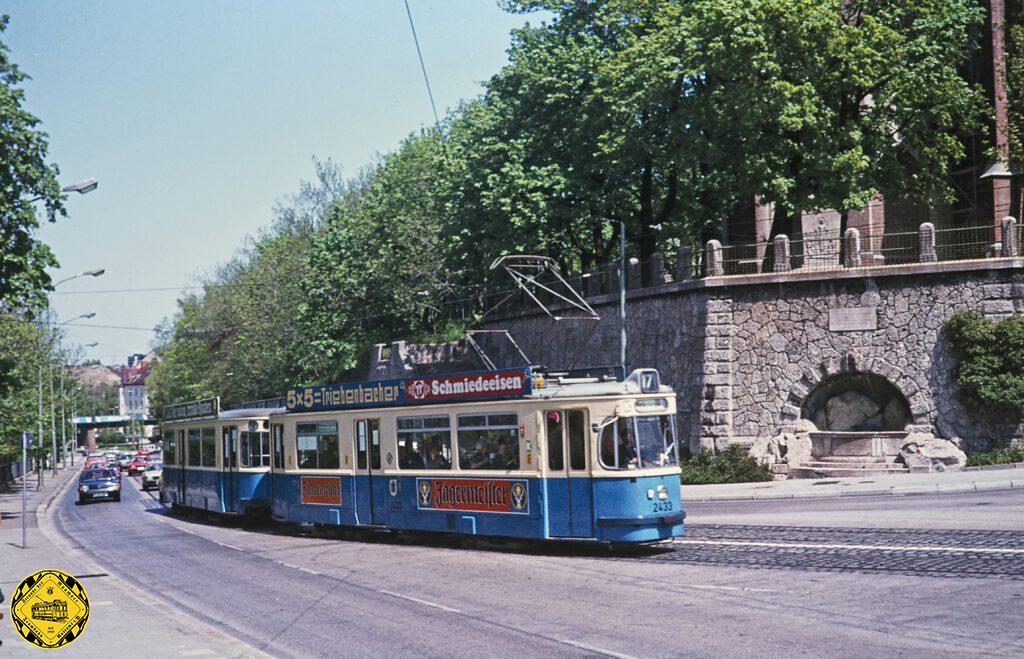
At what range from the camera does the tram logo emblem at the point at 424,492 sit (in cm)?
2216

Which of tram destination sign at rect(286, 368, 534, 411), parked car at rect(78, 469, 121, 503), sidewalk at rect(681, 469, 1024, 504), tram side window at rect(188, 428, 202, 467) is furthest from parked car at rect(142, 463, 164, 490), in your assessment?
sidewalk at rect(681, 469, 1024, 504)

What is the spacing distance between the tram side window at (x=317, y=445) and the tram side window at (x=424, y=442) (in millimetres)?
2642

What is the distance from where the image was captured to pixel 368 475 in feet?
78.3

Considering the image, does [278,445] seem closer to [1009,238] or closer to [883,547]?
[883,547]

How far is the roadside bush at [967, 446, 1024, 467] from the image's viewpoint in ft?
104

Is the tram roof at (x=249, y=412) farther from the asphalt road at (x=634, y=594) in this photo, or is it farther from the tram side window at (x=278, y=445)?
the asphalt road at (x=634, y=594)

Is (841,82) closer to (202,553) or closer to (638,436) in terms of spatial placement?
(638,436)

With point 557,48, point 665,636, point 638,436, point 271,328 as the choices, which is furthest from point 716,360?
point 271,328

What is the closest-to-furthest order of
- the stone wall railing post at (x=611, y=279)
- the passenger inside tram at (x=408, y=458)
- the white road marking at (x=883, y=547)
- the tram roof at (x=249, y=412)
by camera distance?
the white road marking at (x=883, y=547) < the passenger inside tram at (x=408, y=458) < the tram roof at (x=249, y=412) < the stone wall railing post at (x=611, y=279)

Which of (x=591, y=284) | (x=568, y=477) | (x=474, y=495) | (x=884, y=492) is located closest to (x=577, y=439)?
(x=568, y=477)

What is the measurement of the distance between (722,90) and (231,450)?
18946 mm

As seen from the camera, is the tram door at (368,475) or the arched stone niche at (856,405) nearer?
the tram door at (368,475)

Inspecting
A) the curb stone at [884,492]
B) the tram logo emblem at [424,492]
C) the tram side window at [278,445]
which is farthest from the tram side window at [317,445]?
the curb stone at [884,492]

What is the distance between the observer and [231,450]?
99.2 ft
